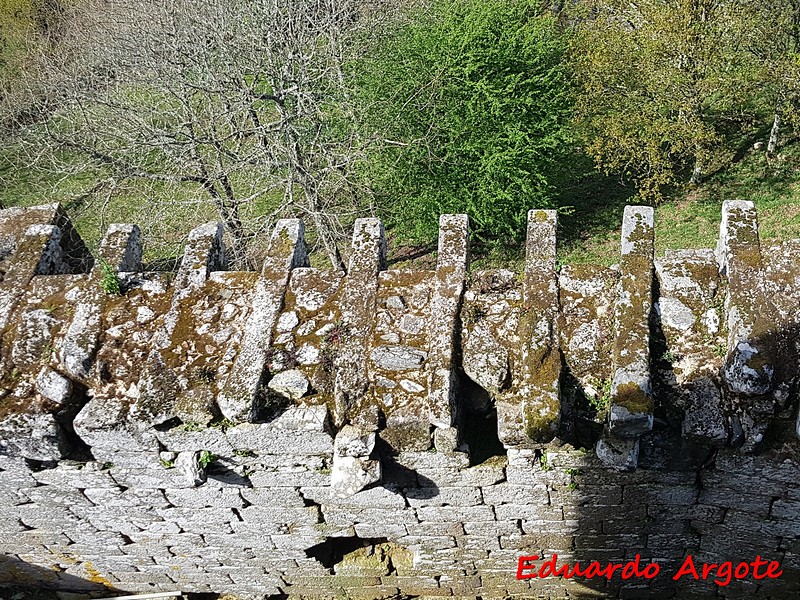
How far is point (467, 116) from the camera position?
1574 cm

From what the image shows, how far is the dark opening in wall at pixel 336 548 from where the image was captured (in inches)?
213

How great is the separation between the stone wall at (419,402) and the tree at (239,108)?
8265mm


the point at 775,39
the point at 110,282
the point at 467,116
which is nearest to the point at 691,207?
the point at 775,39

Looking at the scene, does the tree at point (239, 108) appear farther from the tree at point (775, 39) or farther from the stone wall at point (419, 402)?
the tree at point (775, 39)

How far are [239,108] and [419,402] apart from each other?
11.4m

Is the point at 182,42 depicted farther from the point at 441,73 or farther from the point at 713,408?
the point at 713,408

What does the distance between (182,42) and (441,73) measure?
615 centimetres

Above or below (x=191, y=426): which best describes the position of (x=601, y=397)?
above

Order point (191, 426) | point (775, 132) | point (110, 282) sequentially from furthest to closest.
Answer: point (775, 132) → point (110, 282) → point (191, 426)

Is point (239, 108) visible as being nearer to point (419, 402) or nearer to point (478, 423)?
point (478, 423)

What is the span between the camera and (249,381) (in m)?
4.00

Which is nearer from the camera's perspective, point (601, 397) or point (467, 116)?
point (601, 397)

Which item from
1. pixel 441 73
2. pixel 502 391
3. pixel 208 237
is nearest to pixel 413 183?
pixel 441 73

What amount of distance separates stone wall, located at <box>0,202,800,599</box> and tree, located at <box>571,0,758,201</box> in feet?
47.4
